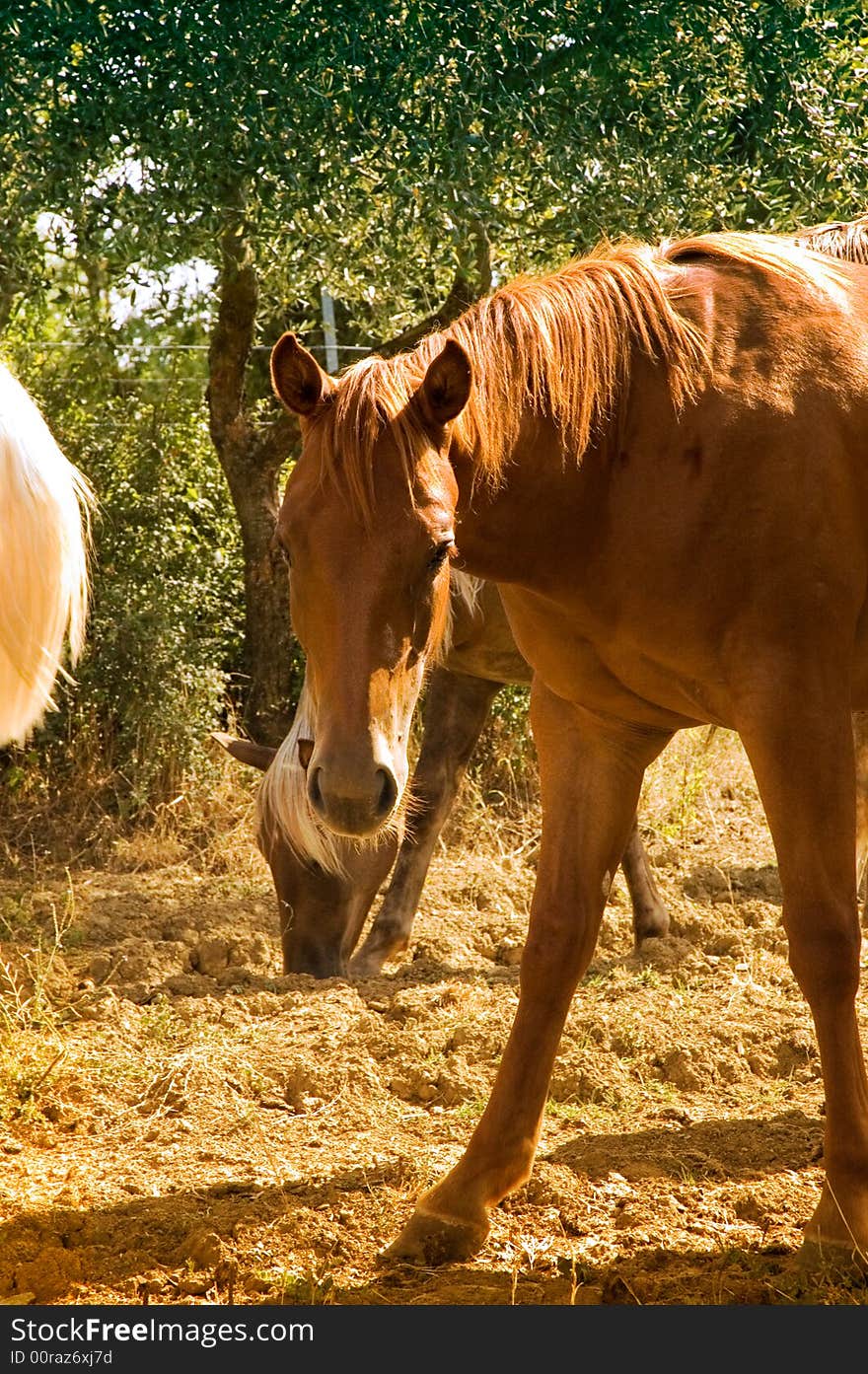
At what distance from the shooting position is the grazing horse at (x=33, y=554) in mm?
2965

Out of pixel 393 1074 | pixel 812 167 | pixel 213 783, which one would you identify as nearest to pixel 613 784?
pixel 393 1074

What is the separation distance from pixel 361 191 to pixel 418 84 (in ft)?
1.60

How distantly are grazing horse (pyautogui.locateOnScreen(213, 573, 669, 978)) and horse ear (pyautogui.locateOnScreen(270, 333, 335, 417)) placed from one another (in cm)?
245

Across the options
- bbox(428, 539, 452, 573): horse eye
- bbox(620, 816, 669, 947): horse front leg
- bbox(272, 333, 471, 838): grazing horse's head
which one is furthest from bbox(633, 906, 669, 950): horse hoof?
bbox(428, 539, 452, 573): horse eye

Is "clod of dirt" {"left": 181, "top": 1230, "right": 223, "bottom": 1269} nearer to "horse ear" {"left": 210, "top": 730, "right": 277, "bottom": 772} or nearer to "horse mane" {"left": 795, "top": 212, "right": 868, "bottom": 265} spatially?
"horse mane" {"left": 795, "top": 212, "right": 868, "bottom": 265}

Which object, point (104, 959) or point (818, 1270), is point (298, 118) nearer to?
point (104, 959)

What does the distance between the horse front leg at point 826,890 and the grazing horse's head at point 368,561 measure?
0.78 metres

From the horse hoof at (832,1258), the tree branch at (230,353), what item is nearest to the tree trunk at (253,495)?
the tree branch at (230,353)

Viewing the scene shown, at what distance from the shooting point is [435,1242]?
118 inches

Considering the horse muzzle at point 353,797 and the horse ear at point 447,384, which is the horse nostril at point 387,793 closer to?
the horse muzzle at point 353,797

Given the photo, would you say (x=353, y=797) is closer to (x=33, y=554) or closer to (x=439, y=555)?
(x=439, y=555)

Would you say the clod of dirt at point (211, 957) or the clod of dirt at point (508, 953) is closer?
the clod of dirt at point (211, 957)

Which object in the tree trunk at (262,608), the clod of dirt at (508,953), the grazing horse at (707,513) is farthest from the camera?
the tree trunk at (262,608)

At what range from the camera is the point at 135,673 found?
793 cm
